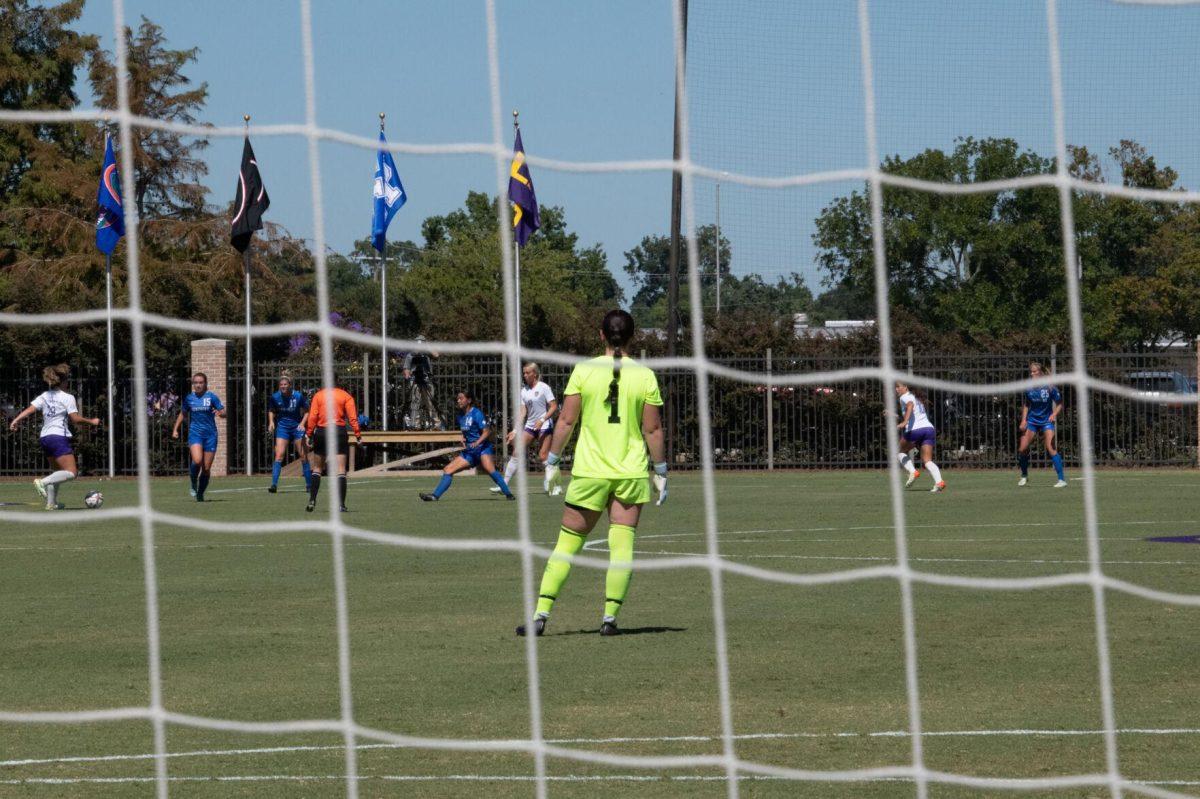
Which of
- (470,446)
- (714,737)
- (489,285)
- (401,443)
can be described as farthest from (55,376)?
(489,285)

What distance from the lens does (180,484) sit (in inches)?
1240

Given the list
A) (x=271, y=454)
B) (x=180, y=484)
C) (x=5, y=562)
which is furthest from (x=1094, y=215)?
(x=271, y=454)

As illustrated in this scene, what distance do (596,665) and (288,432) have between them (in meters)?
19.1

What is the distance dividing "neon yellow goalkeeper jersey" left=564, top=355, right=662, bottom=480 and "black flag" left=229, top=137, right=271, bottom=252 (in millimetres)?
15536

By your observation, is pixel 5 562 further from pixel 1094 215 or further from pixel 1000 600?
pixel 1094 215

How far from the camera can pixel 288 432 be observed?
2720 cm

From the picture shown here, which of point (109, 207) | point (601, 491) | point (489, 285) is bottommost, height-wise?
point (601, 491)

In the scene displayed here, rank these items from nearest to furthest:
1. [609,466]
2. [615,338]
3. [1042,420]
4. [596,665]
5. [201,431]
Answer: [596,665] < [615,338] < [609,466] < [201,431] < [1042,420]

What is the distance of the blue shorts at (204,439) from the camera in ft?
77.5

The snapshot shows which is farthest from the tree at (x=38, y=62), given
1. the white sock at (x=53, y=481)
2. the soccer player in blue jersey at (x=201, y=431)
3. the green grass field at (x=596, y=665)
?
the green grass field at (x=596, y=665)

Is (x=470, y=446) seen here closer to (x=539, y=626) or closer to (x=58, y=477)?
(x=58, y=477)

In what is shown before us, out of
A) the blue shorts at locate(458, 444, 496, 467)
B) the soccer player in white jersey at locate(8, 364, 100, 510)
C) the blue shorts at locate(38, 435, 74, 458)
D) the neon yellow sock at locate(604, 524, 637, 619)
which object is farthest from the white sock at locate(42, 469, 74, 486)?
the neon yellow sock at locate(604, 524, 637, 619)

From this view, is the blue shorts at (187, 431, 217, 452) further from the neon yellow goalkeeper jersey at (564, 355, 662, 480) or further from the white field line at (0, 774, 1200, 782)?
the white field line at (0, 774, 1200, 782)

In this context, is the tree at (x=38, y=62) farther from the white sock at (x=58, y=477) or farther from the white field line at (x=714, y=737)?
the white field line at (x=714, y=737)
